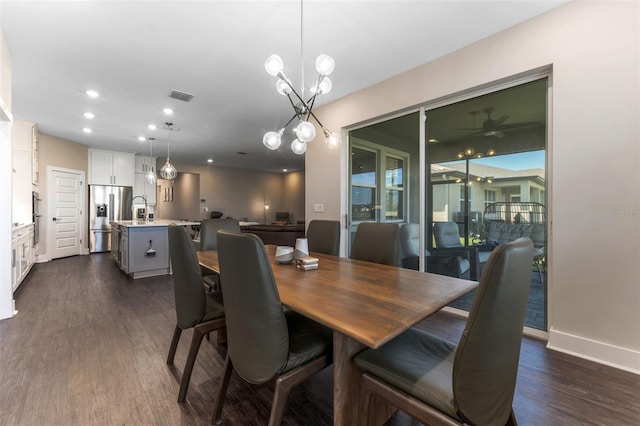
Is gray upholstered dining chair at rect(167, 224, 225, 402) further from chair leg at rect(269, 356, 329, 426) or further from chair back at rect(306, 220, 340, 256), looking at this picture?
chair back at rect(306, 220, 340, 256)

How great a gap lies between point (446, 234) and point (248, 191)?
8.54 meters

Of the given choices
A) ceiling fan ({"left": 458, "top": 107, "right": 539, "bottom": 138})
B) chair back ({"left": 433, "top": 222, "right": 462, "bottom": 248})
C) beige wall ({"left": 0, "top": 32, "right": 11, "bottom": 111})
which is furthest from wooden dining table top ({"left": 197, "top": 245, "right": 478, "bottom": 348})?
beige wall ({"left": 0, "top": 32, "right": 11, "bottom": 111})

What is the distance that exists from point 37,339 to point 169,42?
2870mm

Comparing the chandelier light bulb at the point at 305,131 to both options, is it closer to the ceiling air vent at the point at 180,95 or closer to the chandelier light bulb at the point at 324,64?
the chandelier light bulb at the point at 324,64

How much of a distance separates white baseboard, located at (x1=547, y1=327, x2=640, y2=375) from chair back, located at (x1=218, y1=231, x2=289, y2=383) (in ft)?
7.51

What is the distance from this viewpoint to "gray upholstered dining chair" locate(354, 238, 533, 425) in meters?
0.84

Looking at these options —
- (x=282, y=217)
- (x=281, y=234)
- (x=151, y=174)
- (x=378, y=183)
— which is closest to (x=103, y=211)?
(x=151, y=174)

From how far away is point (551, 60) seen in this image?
86.9 inches

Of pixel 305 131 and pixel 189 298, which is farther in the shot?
pixel 305 131

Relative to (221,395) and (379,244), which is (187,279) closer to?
(221,395)

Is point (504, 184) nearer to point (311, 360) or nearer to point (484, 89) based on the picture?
point (484, 89)

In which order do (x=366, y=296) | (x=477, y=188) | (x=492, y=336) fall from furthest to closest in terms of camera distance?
1. (x=477, y=188)
2. (x=366, y=296)
3. (x=492, y=336)

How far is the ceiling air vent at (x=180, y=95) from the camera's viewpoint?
3668 mm

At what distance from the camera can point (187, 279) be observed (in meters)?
1.70
